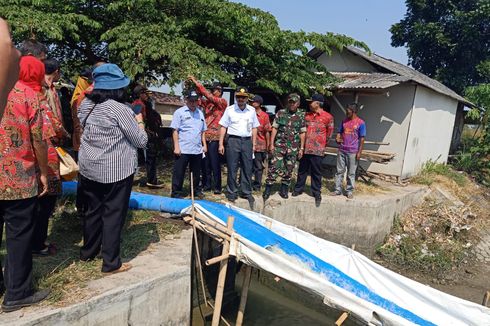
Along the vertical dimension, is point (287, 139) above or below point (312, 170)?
above

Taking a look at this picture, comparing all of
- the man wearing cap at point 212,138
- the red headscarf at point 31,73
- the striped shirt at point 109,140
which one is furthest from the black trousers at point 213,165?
the red headscarf at point 31,73

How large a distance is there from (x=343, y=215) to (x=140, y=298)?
534cm

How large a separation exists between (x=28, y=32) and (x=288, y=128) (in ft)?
15.0

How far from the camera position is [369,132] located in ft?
37.0

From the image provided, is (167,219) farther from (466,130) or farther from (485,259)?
(466,130)

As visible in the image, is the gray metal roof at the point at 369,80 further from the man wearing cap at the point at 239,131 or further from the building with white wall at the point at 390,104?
the man wearing cap at the point at 239,131

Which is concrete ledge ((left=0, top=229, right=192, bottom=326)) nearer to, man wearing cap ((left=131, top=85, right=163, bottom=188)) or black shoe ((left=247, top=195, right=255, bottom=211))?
black shoe ((left=247, top=195, right=255, bottom=211))

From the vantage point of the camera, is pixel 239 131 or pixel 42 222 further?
pixel 239 131

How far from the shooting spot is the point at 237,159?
6012mm

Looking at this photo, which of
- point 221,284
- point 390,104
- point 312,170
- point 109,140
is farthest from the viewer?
point 390,104

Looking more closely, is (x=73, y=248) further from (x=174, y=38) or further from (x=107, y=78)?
(x=174, y=38)

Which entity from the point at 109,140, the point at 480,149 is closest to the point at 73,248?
the point at 109,140

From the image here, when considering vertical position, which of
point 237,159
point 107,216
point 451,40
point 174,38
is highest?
point 451,40

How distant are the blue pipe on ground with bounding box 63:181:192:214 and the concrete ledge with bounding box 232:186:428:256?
1512 millimetres
